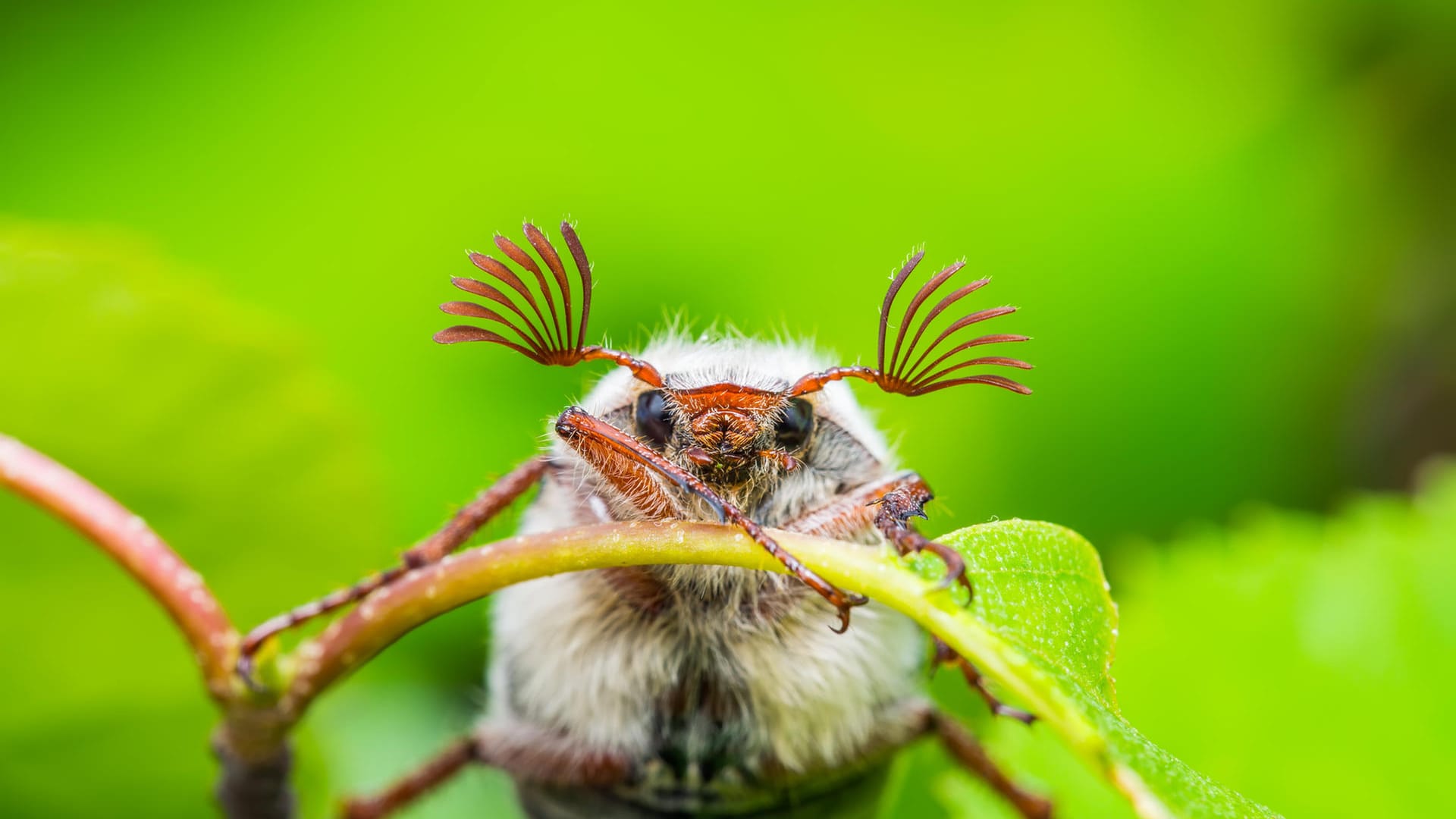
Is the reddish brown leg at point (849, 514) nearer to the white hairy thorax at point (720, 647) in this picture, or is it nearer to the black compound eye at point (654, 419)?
the white hairy thorax at point (720, 647)

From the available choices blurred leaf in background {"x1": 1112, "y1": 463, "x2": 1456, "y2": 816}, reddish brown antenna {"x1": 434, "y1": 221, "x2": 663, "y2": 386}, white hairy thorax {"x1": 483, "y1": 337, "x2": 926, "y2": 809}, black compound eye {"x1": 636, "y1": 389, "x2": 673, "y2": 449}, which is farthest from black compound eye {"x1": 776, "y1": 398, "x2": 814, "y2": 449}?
blurred leaf in background {"x1": 1112, "y1": 463, "x2": 1456, "y2": 816}

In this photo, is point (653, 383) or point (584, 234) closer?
point (653, 383)

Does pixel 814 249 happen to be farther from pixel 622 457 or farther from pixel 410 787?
pixel 410 787

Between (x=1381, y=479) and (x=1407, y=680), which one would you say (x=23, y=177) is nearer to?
(x=1407, y=680)

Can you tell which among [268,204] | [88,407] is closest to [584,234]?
[268,204]

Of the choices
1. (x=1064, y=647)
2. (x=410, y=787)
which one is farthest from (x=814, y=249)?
(x=1064, y=647)

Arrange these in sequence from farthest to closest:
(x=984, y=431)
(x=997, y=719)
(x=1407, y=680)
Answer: (x=984, y=431) → (x=997, y=719) → (x=1407, y=680)
